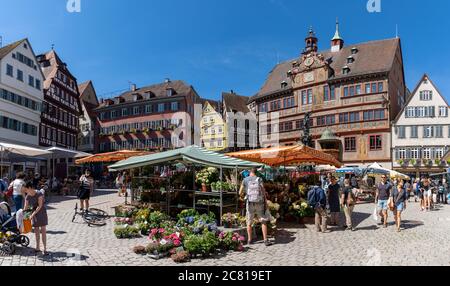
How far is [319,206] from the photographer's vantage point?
38.0 ft

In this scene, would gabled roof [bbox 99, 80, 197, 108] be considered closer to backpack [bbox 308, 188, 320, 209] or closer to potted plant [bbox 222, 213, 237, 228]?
backpack [bbox 308, 188, 320, 209]

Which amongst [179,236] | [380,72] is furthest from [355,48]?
[179,236]

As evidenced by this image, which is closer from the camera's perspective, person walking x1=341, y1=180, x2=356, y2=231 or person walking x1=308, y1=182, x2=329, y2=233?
person walking x1=308, y1=182, x2=329, y2=233

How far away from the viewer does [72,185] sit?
25.9 meters

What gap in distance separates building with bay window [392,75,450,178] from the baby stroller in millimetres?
42030

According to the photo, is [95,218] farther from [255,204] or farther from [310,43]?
[310,43]

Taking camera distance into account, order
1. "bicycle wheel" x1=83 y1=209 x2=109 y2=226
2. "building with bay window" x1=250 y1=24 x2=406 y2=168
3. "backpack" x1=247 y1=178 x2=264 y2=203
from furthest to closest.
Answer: "building with bay window" x1=250 y1=24 x2=406 y2=168, "bicycle wheel" x1=83 y1=209 x2=109 y2=226, "backpack" x1=247 y1=178 x2=264 y2=203

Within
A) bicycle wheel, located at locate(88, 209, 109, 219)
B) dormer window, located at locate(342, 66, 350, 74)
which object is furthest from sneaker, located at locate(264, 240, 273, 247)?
dormer window, located at locate(342, 66, 350, 74)

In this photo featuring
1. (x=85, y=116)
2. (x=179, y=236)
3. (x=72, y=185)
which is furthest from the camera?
(x=85, y=116)

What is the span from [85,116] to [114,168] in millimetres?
55998

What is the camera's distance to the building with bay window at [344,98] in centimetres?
4369

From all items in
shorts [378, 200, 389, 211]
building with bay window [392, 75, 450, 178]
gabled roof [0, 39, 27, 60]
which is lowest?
shorts [378, 200, 389, 211]

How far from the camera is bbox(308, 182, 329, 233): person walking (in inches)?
452
